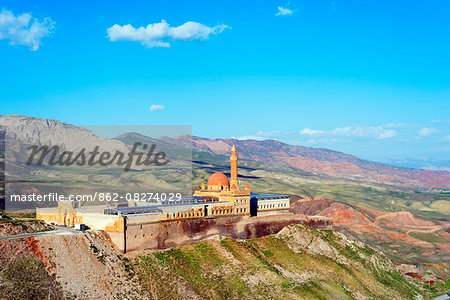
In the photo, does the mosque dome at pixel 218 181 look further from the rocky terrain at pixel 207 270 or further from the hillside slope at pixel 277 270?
the hillside slope at pixel 277 270

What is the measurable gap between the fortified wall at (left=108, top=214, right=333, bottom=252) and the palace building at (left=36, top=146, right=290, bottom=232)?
1068 millimetres

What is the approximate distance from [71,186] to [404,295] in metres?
110

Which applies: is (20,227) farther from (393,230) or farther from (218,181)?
(393,230)

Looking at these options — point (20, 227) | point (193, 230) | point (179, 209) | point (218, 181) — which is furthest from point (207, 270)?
point (218, 181)

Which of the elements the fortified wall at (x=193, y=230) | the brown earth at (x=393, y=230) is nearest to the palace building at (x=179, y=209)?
the fortified wall at (x=193, y=230)

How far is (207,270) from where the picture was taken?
70500 millimetres

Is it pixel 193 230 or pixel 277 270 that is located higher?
pixel 193 230

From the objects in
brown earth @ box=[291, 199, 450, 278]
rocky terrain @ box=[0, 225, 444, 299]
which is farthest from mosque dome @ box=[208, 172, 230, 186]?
brown earth @ box=[291, 199, 450, 278]

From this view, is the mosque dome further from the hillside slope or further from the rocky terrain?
the hillside slope

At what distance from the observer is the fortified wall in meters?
68.6

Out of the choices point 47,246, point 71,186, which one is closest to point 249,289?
point 47,246

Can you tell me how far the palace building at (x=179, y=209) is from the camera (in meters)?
70.2

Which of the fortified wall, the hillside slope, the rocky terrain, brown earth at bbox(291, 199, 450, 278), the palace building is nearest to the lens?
the rocky terrain

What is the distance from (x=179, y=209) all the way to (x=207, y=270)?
1329cm
